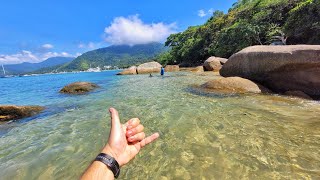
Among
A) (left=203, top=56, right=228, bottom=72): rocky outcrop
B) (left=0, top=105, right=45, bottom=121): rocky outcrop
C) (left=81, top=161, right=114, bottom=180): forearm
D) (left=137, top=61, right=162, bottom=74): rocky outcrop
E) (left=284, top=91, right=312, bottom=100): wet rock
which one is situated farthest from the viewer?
(left=137, top=61, right=162, bottom=74): rocky outcrop

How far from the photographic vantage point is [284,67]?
10477 millimetres

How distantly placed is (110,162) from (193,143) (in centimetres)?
336

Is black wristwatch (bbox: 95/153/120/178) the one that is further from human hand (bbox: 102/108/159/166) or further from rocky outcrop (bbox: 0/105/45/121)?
rocky outcrop (bbox: 0/105/45/121)

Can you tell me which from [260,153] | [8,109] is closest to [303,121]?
[260,153]

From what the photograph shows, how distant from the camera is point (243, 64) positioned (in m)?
13.0

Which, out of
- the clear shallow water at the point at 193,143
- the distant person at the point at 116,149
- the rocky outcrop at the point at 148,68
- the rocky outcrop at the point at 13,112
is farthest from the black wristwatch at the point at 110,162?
the rocky outcrop at the point at 148,68

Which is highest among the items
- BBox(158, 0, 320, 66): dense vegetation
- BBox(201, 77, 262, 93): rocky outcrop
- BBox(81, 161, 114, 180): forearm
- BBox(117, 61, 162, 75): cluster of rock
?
BBox(158, 0, 320, 66): dense vegetation

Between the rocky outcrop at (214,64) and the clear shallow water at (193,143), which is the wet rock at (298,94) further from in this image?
the rocky outcrop at (214,64)

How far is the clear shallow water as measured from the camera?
12.8ft

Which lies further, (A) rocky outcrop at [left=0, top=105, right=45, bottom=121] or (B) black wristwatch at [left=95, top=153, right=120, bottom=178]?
(A) rocky outcrop at [left=0, top=105, right=45, bottom=121]

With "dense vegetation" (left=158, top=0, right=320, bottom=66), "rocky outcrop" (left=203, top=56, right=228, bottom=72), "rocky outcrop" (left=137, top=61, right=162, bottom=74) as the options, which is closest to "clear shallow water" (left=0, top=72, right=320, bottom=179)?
"dense vegetation" (left=158, top=0, right=320, bottom=66)

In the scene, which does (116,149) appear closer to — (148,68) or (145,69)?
(145,69)

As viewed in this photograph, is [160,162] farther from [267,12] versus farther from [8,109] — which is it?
[267,12]

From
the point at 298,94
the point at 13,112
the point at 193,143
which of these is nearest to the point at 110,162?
the point at 193,143
